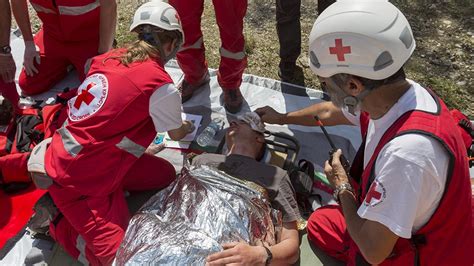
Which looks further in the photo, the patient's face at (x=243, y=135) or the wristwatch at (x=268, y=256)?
the patient's face at (x=243, y=135)

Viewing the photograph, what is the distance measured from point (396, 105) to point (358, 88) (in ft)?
0.67

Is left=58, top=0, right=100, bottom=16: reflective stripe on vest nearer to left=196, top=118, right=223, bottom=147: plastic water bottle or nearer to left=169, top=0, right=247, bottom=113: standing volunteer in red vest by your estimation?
left=169, top=0, right=247, bottom=113: standing volunteer in red vest

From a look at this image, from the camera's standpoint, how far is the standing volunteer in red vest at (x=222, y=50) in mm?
4105

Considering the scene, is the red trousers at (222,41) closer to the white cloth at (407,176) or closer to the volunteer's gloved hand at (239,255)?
the volunteer's gloved hand at (239,255)

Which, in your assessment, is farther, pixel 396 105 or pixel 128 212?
pixel 128 212

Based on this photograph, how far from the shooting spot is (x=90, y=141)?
304 cm

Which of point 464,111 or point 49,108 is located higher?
point 49,108

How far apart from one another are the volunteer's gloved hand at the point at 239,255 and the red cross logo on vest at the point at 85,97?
1339mm

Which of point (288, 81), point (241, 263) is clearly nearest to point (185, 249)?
point (241, 263)

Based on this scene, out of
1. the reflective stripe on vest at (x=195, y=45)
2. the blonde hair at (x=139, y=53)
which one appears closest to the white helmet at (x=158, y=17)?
the blonde hair at (x=139, y=53)

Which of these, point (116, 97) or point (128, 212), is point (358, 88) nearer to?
point (116, 97)

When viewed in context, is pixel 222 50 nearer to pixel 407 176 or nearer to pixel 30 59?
pixel 30 59

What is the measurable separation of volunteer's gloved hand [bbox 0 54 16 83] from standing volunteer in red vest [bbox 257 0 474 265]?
11.4 ft

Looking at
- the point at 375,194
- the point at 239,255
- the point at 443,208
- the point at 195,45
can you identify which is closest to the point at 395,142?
the point at 375,194
